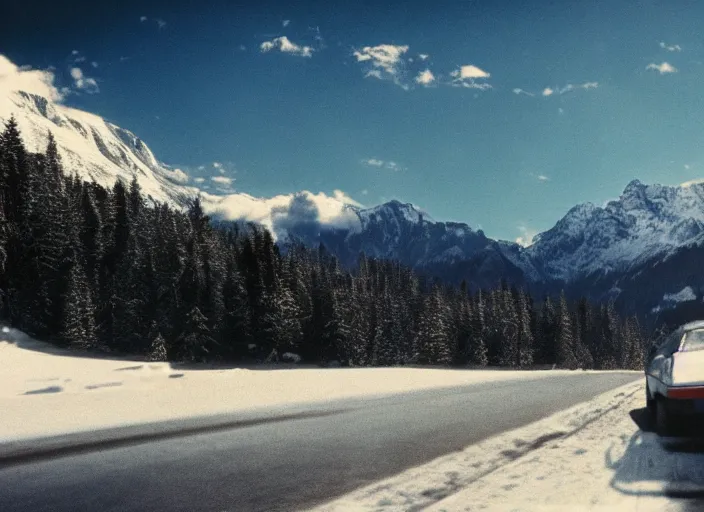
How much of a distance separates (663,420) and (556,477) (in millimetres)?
3284

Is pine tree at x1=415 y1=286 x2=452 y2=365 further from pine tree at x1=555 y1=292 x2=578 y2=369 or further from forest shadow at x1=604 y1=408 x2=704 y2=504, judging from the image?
forest shadow at x1=604 y1=408 x2=704 y2=504

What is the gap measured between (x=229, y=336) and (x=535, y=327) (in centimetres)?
6689

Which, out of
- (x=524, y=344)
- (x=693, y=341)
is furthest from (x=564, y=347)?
(x=693, y=341)

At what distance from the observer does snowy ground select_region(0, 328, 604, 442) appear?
38.3 feet

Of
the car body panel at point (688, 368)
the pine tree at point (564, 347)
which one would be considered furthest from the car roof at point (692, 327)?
the pine tree at point (564, 347)

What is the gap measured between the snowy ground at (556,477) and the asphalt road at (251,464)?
1.82 feet

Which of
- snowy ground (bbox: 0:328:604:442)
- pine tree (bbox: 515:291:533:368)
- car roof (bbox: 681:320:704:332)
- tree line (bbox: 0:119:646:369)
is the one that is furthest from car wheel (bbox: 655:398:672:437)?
pine tree (bbox: 515:291:533:368)

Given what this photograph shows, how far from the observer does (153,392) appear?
16.1 meters

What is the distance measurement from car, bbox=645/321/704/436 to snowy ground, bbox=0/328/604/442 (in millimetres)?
9420

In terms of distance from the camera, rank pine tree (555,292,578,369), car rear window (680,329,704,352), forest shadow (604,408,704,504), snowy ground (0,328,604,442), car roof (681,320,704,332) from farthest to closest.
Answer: pine tree (555,292,578,369), snowy ground (0,328,604,442), car roof (681,320,704,332), car rear window (680,329,704,352), forest shadow (604,408,704,504)

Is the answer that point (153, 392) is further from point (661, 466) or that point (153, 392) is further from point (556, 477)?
point (661, 466)

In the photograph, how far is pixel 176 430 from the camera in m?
10.0

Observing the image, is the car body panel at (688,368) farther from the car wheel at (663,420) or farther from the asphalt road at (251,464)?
the asphalt road at (251,464)

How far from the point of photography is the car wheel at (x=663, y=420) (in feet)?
25.0
